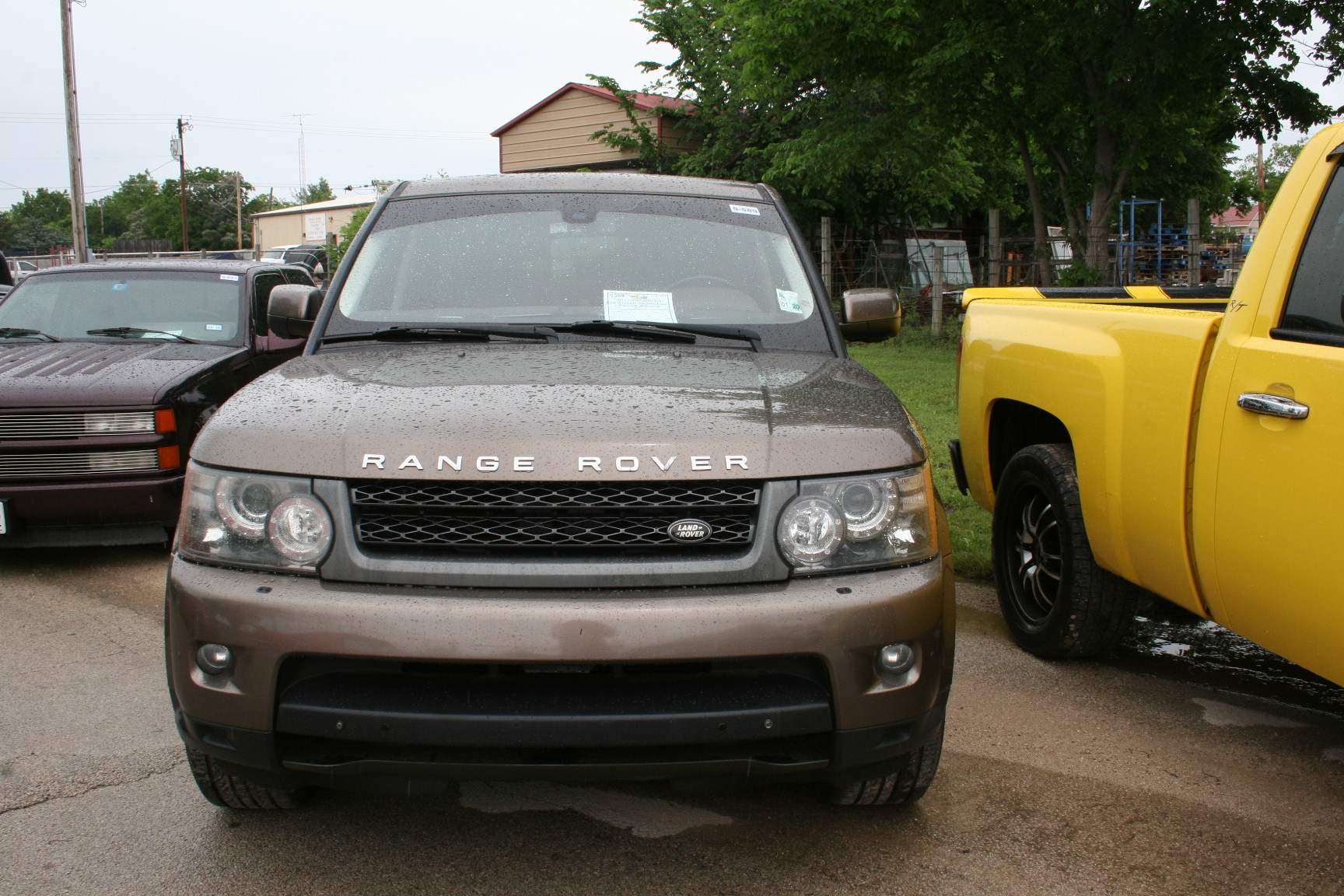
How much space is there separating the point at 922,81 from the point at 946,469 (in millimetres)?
9330

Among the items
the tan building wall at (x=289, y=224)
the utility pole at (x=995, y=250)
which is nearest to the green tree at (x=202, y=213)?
the tan building wall at (x=289, y=224)

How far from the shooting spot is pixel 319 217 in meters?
65.4

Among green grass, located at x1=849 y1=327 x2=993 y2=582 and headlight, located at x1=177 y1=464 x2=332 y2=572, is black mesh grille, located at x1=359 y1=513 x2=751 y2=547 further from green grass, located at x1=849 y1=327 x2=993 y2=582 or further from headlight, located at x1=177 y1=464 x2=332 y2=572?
green grass, located at x1=849 y1=327 x2=993 y2=582

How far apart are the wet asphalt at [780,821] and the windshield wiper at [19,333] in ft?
11.8

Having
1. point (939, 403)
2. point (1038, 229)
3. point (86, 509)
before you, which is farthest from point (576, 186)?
point (1038, 229)

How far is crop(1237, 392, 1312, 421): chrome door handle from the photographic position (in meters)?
2.85

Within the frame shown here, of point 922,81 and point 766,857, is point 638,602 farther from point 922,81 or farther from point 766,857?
point 922,81

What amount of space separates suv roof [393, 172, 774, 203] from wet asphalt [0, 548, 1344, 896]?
200 centimetres

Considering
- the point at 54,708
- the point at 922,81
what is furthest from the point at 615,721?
the point at 922,81

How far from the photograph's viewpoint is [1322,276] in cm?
297

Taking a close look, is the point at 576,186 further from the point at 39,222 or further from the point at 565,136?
the point at 39,222

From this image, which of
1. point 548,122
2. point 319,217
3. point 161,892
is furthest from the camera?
point 319,217

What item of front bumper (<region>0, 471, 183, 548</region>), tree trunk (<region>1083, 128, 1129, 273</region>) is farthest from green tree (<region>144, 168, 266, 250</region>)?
front bumper (<region>0, 471, 183, 548</region>)

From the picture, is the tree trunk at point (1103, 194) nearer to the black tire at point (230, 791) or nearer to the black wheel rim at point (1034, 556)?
the black wheel rim at point (1034, 556)
